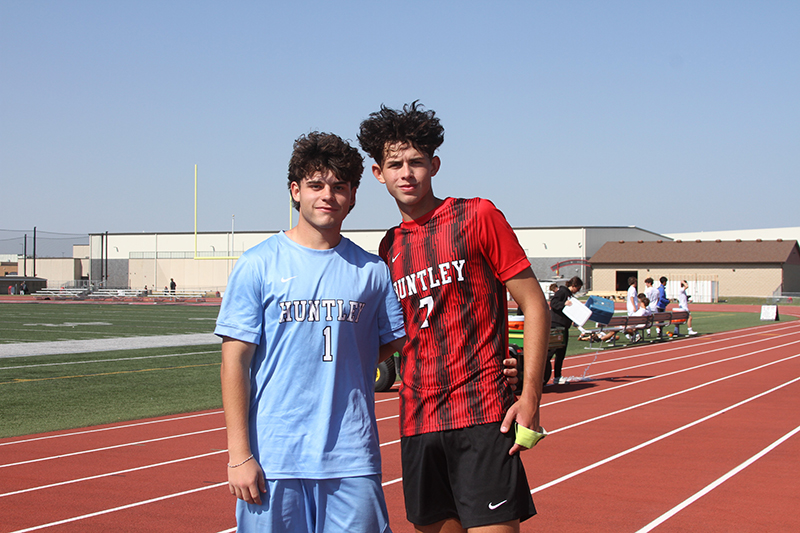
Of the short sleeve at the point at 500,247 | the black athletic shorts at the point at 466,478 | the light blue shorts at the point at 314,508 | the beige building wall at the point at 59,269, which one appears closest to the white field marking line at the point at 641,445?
the black athletic shorts at the point at 466,478

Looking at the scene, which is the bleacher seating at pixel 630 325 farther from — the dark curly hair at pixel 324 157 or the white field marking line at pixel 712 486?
the dark curly hair at pixel 324 157

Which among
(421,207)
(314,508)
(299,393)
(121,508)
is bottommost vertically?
(121,508)

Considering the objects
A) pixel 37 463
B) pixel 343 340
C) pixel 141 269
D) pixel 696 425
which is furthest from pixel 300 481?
pixel 141 269

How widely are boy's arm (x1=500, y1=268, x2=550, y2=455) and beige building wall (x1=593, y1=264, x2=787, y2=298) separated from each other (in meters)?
61.4

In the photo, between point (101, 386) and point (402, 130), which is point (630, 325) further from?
point (402, 130)

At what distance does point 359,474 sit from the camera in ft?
8.14

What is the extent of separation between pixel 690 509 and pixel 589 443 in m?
2.28

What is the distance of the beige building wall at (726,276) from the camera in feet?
198

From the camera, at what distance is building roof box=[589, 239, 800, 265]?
61719 millimetres

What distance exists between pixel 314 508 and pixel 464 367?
2.32 ft

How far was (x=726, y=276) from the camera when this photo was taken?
6181 cm

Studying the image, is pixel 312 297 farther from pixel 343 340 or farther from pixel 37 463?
pixel 37 463

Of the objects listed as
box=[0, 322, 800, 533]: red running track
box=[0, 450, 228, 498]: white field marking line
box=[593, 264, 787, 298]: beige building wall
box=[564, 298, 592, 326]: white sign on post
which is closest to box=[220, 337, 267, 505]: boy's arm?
box=[0, 322, 800, 533]: red running track

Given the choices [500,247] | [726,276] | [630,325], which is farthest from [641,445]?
[726,276]
